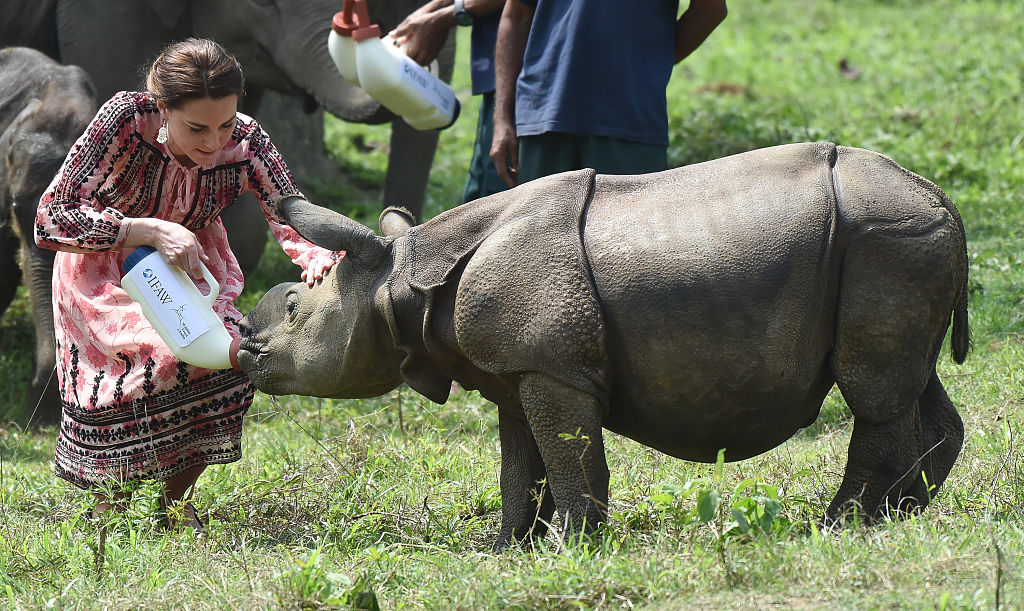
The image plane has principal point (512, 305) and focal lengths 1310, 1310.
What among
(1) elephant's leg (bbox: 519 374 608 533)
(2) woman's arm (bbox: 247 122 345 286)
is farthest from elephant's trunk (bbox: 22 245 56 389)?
(1) elephant's leg (bbox: 519 374 608 533)

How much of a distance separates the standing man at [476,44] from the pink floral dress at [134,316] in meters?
1.09

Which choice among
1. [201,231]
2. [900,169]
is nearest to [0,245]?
[201,231]

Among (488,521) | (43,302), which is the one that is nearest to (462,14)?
(488,521)

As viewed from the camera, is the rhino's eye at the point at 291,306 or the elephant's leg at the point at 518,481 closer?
the rhino's eye at the point at 291,306

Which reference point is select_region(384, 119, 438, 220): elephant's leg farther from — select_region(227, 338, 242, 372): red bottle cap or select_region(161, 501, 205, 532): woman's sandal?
select_region(227, 338, 242, 372): red bottle cap

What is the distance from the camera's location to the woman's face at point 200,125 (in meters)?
4.06

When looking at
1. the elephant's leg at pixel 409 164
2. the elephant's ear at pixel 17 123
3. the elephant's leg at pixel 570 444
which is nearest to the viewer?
the elephant's leg at pixel 570 444

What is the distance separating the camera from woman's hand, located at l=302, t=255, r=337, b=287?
400cm

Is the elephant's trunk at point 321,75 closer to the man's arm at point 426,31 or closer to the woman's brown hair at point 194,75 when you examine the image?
the man's arm at point 426,31

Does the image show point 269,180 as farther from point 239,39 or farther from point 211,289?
point 239,39

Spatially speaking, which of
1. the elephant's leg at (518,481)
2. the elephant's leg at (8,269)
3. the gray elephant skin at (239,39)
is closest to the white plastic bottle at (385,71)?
the gray elephant skin at (239,39)

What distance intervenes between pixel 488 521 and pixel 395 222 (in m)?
1.10

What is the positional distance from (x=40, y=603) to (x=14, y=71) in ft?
11.9

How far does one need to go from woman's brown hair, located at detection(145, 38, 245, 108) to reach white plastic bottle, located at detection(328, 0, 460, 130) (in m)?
1.32
